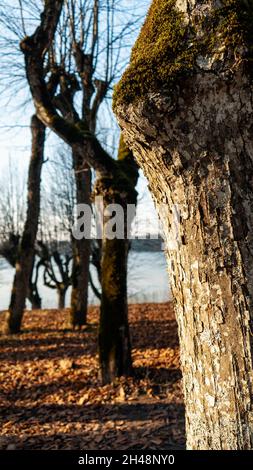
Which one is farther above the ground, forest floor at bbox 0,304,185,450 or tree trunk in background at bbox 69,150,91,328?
tree trunk in background at bbox 69,150,91,328

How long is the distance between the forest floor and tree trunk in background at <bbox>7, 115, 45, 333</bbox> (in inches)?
58.0

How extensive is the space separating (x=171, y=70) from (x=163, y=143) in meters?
0.30

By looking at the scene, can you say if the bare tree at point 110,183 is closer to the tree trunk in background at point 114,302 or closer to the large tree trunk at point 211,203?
the tree trunk in background at point 114,302

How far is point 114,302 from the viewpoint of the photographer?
6672mm

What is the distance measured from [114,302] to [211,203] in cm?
493

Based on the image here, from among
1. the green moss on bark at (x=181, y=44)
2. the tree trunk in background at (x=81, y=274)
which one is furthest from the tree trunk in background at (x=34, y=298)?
the green moss on bark at (x=181, y=44)

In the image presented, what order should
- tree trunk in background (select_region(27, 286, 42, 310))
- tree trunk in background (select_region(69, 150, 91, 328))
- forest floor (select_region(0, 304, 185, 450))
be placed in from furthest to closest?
tree trunk in background (select_region(27, 286, 42, 310))
tree trunk in background (select_region(69, 150, 91, 328))
forest floor (select_region(0, 304, 185, 450))

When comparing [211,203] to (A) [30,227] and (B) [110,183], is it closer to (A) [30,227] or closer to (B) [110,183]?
(B) [110,183]

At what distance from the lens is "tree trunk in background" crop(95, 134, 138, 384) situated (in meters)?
6.61

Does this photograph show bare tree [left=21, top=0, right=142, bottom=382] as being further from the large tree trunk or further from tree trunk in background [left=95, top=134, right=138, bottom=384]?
the large tree trunk

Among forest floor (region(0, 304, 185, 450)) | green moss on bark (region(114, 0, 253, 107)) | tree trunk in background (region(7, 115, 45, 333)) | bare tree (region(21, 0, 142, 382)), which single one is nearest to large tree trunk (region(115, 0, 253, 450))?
green moss on bark (region(114, 0, 253, 107))

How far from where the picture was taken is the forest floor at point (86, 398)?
509 cm

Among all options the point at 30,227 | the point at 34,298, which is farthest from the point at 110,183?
the point at 34,298

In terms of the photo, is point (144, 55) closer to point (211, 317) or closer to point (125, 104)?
point (125, 104)
